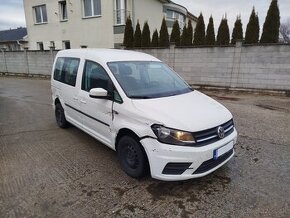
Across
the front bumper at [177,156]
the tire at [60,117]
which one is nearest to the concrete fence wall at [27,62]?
the tire at [60,117]

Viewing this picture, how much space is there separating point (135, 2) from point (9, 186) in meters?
16.2

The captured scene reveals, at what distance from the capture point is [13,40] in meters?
25.9

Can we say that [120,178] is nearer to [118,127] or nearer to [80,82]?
[118,127]

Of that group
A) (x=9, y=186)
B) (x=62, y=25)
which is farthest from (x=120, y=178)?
(x=62, y=25)

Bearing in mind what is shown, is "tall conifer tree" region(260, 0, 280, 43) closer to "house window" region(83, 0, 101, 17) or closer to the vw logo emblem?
the vw logo emblem

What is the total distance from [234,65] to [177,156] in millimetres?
7842

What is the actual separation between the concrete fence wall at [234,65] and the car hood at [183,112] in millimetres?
6722

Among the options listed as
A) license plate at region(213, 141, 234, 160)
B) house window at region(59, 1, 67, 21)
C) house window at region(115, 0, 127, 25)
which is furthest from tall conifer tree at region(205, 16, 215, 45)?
house window at region(59, 1, 67, 21)

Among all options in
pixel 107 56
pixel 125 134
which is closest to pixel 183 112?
pixel 125 134

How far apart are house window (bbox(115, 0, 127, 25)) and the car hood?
14.2 meters

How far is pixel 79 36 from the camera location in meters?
17.8

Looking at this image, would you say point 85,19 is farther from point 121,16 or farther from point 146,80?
point 146,80

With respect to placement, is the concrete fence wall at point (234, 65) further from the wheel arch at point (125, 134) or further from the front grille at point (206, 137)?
Answer: the wheel arch at point (125, 134)

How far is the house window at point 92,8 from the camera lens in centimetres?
1670
